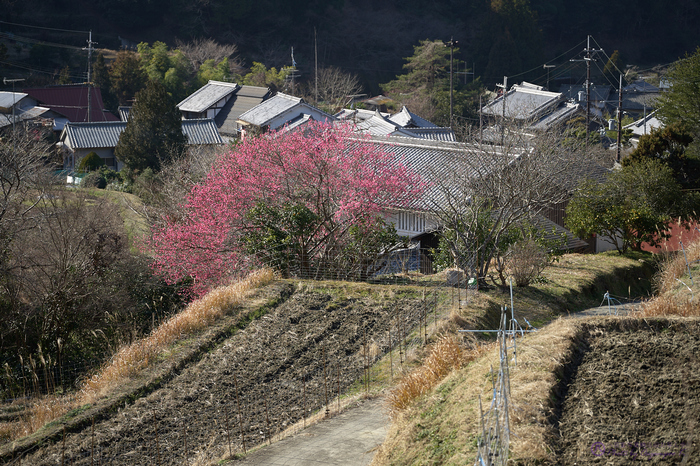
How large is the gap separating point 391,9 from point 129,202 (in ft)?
164

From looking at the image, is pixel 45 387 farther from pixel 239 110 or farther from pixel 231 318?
pixel 239 110

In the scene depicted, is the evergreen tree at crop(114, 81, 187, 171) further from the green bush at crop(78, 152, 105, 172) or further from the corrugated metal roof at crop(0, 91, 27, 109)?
the corrugated metal roof at crop(0, 91, 27, 109)

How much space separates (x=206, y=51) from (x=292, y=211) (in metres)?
47.6

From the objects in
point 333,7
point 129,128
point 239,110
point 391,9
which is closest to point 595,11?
point 391,9

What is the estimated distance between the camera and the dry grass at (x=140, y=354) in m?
7.45

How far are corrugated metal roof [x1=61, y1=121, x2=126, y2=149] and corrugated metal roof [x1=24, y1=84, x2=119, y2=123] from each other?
21.4ft

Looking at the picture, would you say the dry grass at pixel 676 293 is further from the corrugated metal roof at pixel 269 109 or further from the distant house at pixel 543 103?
the corrugated metal roof at pixel 269 109

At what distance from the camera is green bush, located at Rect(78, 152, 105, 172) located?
33256mm

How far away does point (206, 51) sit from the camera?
55.4 metres

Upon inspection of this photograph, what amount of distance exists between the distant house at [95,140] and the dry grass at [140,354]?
82.2 ft

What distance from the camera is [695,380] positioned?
4.70 m

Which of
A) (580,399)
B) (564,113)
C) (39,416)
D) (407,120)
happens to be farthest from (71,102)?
(580,399)

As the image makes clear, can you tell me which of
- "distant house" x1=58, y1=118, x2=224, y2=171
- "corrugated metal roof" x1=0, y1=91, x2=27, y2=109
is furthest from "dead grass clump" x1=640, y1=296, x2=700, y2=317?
"corrugated metal roof" x1=0, y1=91, x2=27, y2=109

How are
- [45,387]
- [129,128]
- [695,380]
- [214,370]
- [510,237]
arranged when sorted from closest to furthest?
[695,380]
[214,370]
[45,387]
[510,237]
[129,128]
